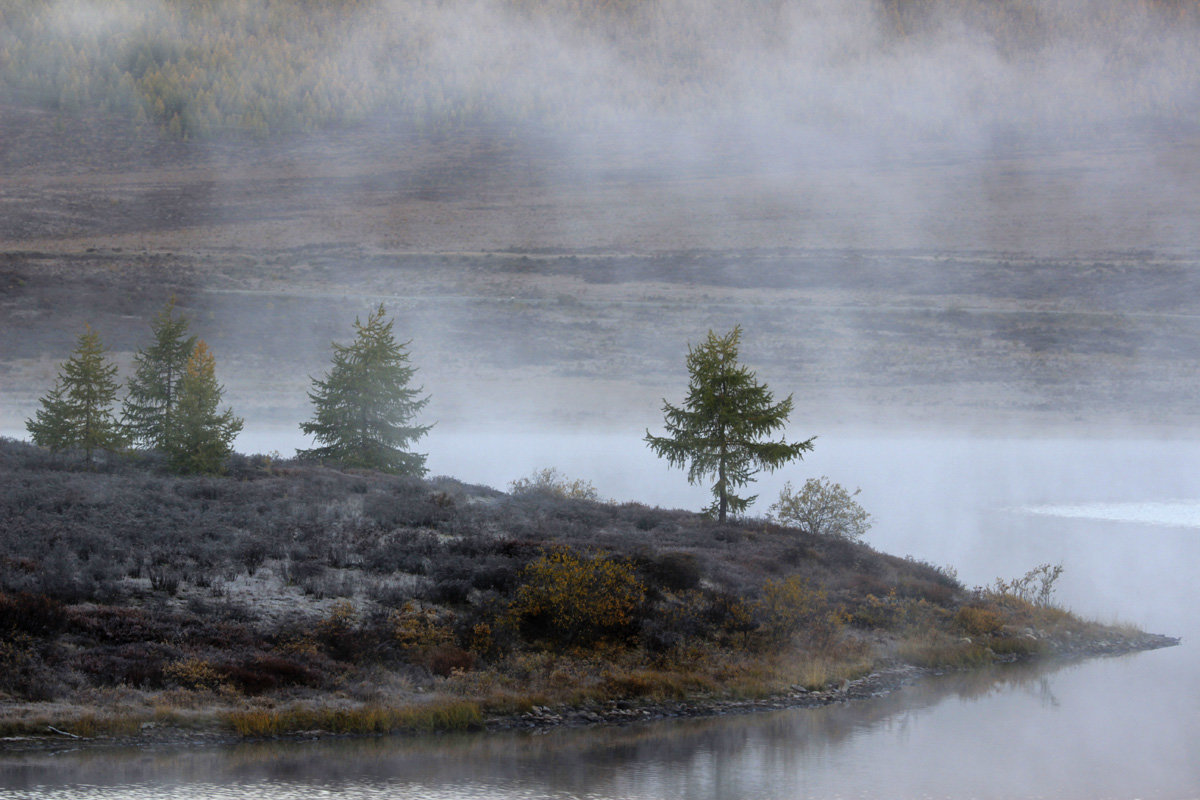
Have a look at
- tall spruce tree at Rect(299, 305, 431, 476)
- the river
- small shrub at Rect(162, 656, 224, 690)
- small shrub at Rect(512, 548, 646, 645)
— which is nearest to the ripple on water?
the river

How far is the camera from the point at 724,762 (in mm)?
14484

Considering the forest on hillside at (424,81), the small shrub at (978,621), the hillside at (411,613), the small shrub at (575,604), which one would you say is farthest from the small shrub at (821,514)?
the forest on hillside at (424,81)

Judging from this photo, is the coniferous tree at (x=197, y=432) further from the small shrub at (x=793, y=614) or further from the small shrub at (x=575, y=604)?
the small shrub at (x=793, y=614)

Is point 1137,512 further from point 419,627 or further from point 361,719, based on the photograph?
point 361,719

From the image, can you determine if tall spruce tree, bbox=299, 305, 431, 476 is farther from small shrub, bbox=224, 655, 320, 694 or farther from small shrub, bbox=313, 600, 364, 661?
small shrub, bbox=224, 655, 320, 694

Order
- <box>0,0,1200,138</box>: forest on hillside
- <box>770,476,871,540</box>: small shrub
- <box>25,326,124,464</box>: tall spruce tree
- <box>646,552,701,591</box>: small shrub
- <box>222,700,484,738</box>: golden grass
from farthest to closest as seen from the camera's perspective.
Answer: <box>0,0,1200,138</box>: forest on hillside, <box>770,476,871,540</box>: small shrub, <box>25,326,124,464</box>: tall spruce tree, <box>646,552,701,591</box>: small shrub, <box>222,700,484,738</box>: golden grass

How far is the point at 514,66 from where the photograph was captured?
612 ft

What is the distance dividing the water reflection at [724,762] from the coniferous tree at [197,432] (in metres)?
13.1

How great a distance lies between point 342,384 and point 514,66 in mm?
166537

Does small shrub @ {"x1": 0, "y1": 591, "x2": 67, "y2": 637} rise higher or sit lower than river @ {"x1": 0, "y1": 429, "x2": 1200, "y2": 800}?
higher

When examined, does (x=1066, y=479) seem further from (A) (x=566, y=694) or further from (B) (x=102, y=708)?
(B) (x=102, y=708)

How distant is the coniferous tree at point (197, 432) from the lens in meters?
25.8

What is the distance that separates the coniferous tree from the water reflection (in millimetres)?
13104

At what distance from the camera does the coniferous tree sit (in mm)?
25812
